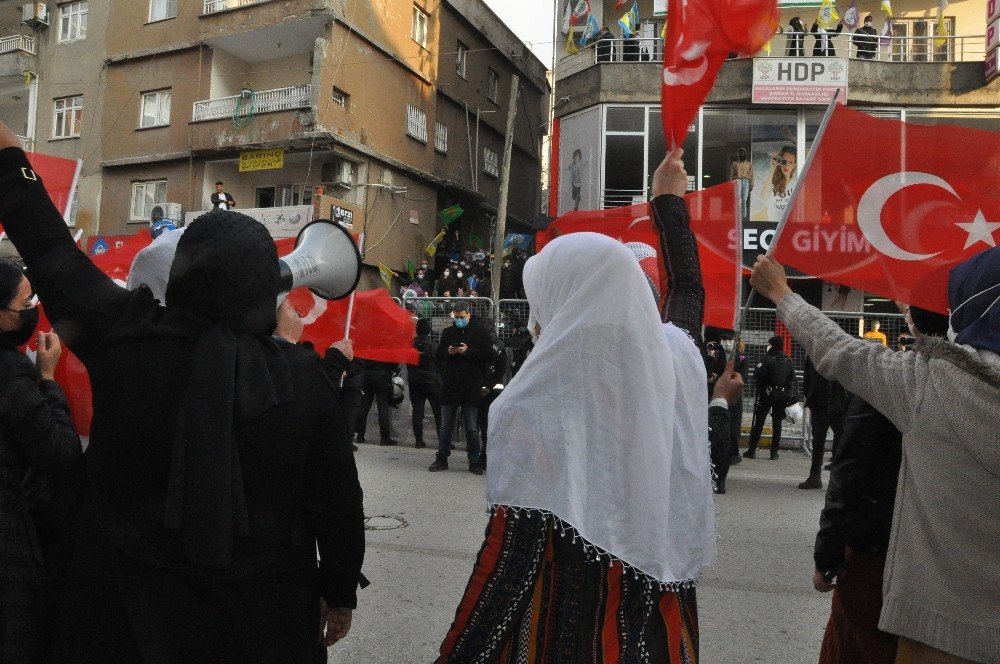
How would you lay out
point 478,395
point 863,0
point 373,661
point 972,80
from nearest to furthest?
point 373,661 → point 478,395 → point 972,80 → point 863,0

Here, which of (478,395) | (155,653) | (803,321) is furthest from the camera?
(478,395)

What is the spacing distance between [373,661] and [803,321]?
2.59 m

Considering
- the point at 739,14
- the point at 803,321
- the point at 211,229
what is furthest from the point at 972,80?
the point at 211,229

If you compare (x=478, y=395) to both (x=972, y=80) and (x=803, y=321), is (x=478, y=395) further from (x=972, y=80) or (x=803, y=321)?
(x=972, y=80)

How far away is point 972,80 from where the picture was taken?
18609 mm

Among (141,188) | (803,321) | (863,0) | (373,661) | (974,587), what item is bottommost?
(373,661)

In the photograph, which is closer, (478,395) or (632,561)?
(632,561)

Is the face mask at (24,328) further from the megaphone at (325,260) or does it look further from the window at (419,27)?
the window at (419,27)

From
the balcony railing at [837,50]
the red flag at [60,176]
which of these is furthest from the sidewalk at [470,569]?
the balcony railing at [837,50]

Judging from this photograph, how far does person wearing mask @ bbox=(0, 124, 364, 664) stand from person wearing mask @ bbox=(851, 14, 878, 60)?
66.0 ft

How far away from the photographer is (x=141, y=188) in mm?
24812

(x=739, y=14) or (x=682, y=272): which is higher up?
(x=739, y=14)

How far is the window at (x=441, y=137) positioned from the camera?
86.3 ft

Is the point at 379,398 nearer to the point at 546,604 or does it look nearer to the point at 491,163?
the point at 546,604
